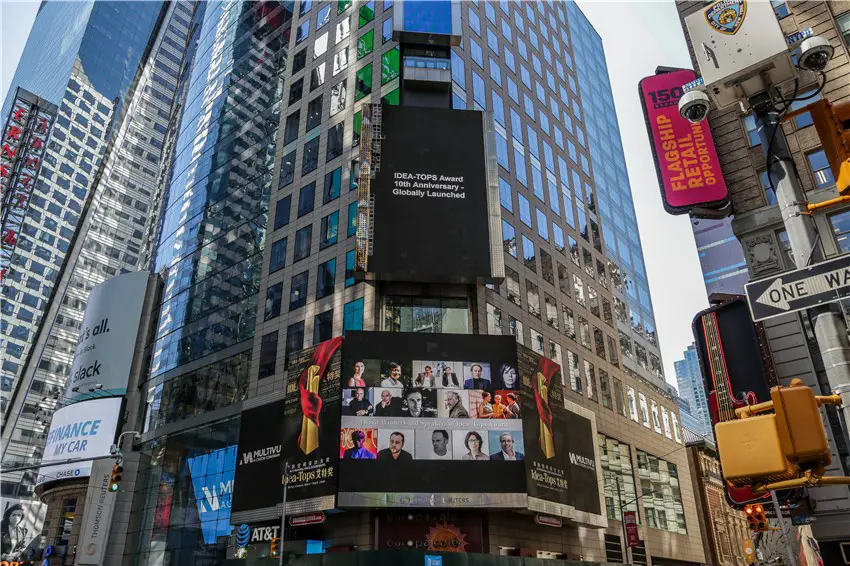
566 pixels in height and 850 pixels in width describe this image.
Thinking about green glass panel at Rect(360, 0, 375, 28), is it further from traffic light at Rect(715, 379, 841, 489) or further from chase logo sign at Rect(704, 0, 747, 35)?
traffic light at Rect(715, 379, 841, 489)

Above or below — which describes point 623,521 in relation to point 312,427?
below

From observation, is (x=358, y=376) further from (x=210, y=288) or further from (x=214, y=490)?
(x=210, y=288)

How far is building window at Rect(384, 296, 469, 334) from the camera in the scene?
40062 mm

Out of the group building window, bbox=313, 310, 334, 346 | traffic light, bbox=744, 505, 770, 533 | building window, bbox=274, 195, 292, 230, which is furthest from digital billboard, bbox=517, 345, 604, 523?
building window, bbox=274, 195, 292, 230

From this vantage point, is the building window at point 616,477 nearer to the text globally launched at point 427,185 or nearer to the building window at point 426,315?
the building window at point 426,315

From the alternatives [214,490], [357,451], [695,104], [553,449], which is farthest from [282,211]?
[695,104]

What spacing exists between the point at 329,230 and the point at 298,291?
4.80m

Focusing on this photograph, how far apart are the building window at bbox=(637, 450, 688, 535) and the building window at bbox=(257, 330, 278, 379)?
107 ft

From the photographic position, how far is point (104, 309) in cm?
6562

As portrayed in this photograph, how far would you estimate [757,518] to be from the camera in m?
22.8

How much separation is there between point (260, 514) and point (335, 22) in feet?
129

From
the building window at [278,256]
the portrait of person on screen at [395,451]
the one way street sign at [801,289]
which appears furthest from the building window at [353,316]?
the one way street sign at [801,289]

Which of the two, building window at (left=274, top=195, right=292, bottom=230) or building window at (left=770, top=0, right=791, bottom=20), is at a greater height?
building window at (left=274, top=195, right=292, bottom=230)

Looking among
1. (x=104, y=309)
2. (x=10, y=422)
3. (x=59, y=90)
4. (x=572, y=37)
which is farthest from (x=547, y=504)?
(x=59, y=90)
